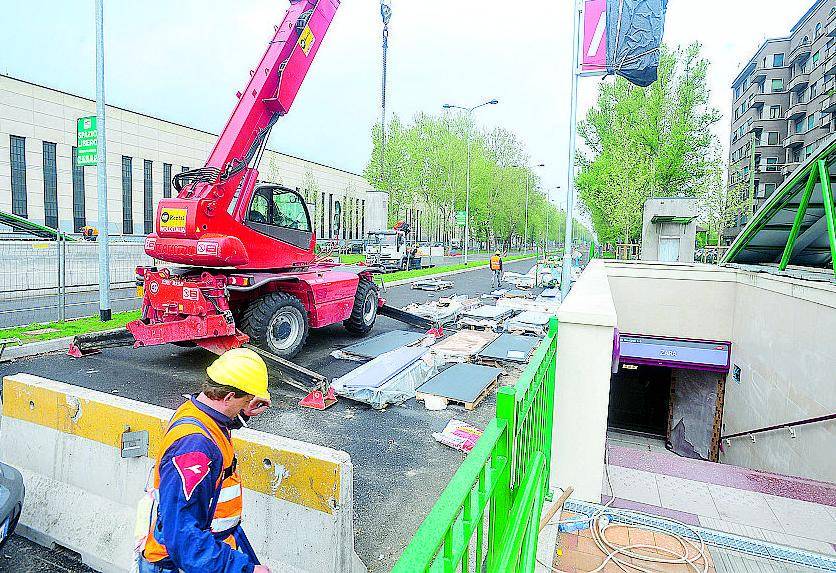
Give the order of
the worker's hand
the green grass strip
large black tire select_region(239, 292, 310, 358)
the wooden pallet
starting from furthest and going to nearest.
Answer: the green grass strip, large black tire select_region(239, 292, 310, 358), the wooden pallet, the worker's hand

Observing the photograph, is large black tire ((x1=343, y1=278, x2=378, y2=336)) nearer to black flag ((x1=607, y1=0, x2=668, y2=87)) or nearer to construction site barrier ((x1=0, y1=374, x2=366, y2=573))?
construction site barrier ((x1=0, y1=374, x2=366, y2=573))

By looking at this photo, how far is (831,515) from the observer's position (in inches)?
183

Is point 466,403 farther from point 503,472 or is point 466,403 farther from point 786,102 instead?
point 786,102

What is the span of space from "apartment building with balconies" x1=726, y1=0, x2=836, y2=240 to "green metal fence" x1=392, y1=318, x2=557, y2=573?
143 feet

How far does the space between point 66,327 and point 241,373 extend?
984cm

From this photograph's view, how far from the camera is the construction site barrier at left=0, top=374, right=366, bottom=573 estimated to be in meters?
3.01

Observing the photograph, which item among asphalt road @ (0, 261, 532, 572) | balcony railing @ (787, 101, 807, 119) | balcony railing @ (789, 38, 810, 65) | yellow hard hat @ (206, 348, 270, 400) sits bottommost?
asphalt road @ (0, 261, 532, 572)

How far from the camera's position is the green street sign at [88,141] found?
35.0 feet

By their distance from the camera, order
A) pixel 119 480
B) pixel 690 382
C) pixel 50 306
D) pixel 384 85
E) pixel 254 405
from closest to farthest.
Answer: pixel 254 405, pixel 119 480, pixel 50 306, pixel 690 382, pixel 384 85

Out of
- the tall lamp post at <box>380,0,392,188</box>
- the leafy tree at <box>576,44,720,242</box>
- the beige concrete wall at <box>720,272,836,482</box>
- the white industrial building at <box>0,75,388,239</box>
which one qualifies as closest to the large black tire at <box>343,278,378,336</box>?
the beige concrete wall at <box>720,272,836,482</box>

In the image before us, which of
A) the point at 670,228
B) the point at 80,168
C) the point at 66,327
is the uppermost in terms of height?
the point at 80,168

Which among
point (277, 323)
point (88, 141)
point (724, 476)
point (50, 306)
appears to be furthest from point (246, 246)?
point (50, 306)

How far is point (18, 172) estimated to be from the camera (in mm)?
32344

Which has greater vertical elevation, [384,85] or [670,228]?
[384,85]
